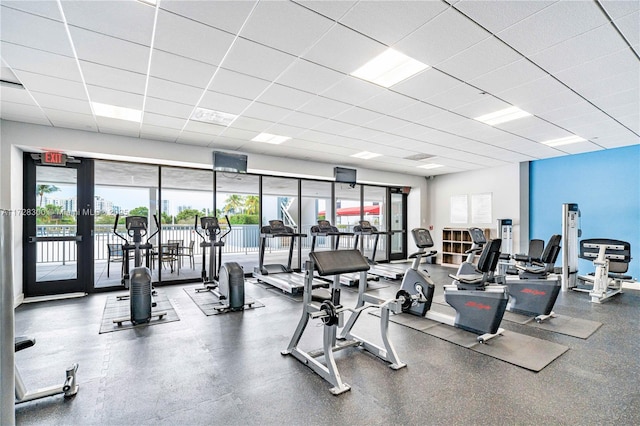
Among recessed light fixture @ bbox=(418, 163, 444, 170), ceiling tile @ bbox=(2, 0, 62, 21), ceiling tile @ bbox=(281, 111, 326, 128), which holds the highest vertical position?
ceiling tile @ bbox=(2, 0, 62, 21)

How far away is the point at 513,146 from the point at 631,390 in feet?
16.1

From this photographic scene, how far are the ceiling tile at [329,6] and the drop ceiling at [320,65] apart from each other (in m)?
0.01

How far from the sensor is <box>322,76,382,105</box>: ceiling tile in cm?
347

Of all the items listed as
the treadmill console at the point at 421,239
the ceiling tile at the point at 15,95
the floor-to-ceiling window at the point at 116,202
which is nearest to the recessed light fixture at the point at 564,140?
the treadmill console at the point at 421,239

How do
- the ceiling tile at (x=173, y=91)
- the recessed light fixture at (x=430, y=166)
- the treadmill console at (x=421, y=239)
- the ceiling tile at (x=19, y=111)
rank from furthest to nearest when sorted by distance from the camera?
the recessed light fixture at (x=430, y=166) < the treadmill console at (x=421, y=239) < the ceiling tile at (x=19, y=111) < the ceiling tile at (x=173, y=91)

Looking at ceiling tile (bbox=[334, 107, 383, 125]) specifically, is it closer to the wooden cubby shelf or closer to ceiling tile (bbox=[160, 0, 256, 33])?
ceiling tile (bbox=[160, 0, 256, 33])

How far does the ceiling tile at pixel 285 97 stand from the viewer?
366 cm

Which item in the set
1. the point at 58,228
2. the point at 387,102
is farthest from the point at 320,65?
the point at 58,228

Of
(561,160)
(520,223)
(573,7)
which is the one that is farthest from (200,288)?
(561,160)

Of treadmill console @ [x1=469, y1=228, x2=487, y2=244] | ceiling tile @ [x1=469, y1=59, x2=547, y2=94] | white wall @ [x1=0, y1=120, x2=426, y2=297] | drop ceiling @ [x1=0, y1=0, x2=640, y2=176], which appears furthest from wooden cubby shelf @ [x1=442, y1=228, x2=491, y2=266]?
ceiling tile @ [x1=469, y1=59, x2=547, y2=94]

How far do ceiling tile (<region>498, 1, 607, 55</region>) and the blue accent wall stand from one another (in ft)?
16.8

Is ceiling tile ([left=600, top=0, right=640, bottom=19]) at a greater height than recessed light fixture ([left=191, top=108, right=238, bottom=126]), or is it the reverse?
ceiling tile ([left=600, top=0, right=640, bottom=19])

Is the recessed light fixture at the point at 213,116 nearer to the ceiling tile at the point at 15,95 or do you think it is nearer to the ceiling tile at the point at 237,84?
the ceiling tile at the point at 237,84

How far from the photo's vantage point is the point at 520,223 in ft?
25.7
